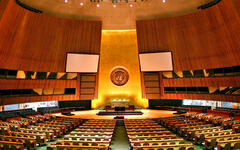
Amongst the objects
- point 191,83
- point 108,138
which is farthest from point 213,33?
point 108,138

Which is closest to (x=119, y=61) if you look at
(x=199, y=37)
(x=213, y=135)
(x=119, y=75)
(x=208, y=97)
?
(x=119, y=75)

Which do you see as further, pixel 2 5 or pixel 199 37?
pixel 199 37

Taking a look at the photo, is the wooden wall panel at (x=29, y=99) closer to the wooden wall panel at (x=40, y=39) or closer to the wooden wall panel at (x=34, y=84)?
the wooden wall panel at (x=34, y=84)

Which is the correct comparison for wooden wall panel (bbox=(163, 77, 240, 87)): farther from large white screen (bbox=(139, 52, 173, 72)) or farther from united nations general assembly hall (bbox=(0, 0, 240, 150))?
large white screen (bbox=(139, 52, 173, 72))

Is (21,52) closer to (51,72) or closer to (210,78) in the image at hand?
(51,72)

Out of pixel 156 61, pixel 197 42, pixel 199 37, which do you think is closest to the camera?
pixel 199 37

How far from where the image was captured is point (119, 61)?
2267 cm

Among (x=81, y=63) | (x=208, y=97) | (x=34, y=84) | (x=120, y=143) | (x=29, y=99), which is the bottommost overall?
(x=120, y=143)

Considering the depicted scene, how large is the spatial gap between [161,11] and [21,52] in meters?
14.7

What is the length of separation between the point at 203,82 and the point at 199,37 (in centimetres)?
440

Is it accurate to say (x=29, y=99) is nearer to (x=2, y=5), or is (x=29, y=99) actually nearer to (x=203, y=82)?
(x=2, y=5)

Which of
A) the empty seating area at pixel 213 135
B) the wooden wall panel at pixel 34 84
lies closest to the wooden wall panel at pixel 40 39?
the wooden wall panel at pixel 34 84

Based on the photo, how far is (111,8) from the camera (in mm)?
18812

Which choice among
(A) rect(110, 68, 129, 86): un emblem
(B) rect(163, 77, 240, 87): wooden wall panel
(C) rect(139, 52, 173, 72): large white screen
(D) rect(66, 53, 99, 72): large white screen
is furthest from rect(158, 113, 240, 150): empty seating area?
(A) rect(110, 68, 129, 86): un emblem
